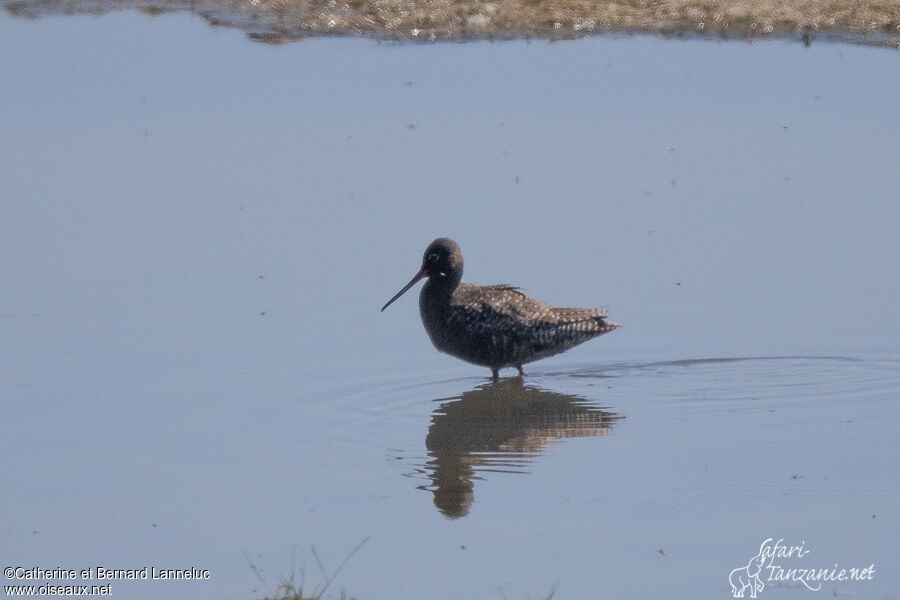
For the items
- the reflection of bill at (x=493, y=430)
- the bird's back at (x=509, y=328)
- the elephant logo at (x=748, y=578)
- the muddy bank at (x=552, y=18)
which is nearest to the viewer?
the elephant logo at (x=748, y=578)

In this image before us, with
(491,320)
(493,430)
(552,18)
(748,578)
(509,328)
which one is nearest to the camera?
(748,578)

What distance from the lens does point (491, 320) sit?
10.4 meters

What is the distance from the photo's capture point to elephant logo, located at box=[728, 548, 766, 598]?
598 cm

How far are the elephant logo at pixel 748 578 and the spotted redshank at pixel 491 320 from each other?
4011mm

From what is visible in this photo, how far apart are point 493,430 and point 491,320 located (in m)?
1.79

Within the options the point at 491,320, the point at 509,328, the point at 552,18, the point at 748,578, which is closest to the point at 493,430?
the point at 509,328

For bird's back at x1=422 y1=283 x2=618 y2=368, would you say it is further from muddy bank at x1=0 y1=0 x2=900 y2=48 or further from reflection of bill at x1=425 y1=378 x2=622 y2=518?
muddy bank at x1=0 y1=0 x2=900 y2=48

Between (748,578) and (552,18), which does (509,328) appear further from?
(552,18)

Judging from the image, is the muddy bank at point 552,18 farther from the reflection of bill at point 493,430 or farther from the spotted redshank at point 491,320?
the reflection of bill at point 493,430

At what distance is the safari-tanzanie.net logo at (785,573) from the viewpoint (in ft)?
19.7

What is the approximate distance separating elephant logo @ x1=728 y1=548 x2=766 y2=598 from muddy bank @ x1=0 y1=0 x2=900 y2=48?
11.4m

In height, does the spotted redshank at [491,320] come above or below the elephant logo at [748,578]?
above

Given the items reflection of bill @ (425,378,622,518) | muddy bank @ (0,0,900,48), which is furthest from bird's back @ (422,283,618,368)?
muddy bank @ (0,0,900,48)

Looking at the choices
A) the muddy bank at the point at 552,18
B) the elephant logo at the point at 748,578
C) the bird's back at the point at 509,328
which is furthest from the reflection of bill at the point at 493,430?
the muddy bank at the point at 552,18
